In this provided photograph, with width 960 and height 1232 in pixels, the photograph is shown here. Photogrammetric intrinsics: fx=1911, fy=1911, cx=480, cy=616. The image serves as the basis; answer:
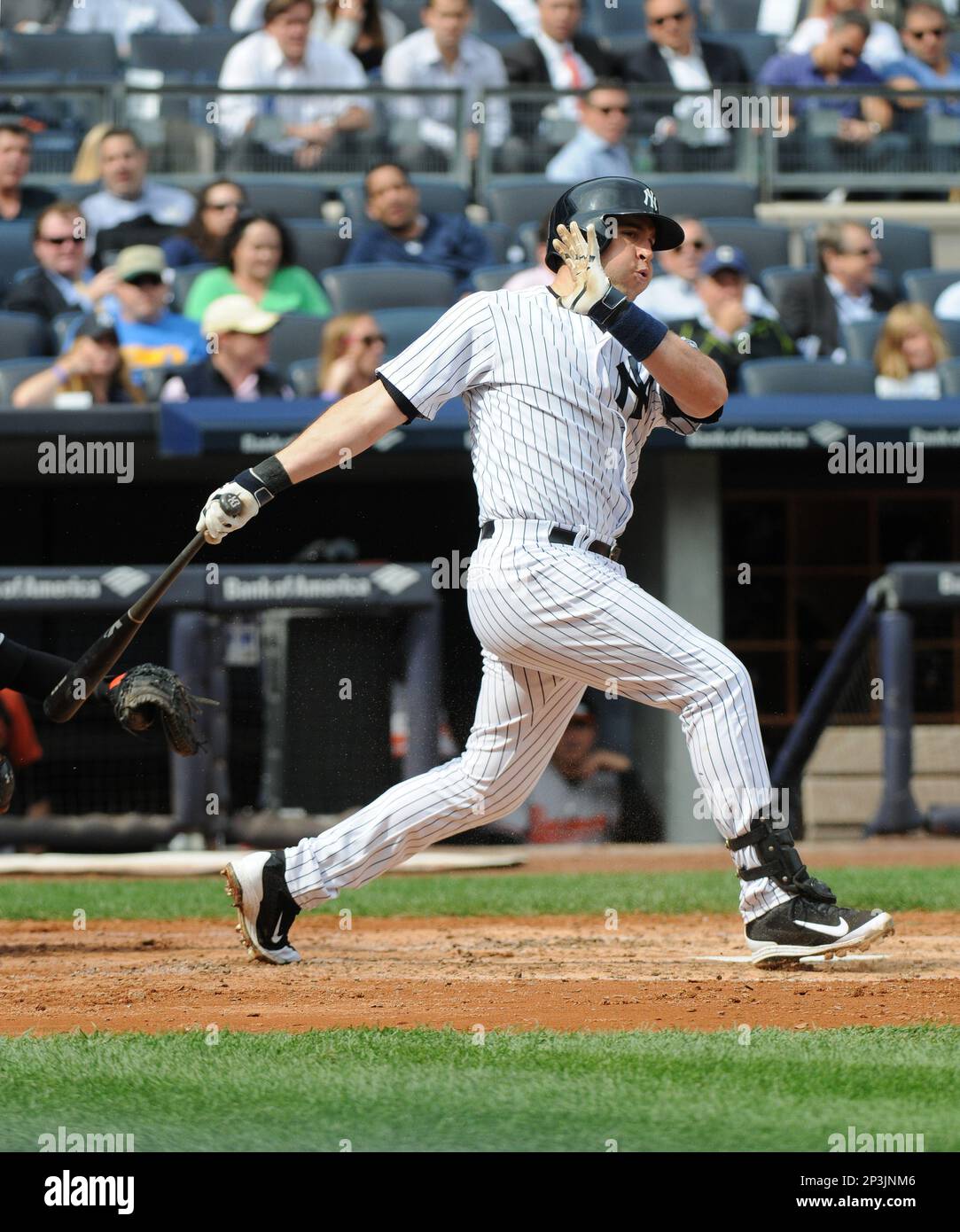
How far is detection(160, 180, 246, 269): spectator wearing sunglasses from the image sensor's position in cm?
959

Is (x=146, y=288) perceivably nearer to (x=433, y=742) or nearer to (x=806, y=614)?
(x=433, y=742)

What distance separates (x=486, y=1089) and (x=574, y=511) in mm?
1494

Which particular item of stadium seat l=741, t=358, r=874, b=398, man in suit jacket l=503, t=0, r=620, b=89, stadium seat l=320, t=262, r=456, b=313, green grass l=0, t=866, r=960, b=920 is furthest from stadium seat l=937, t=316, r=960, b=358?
green grass l=0, t=866, r=960, b=920

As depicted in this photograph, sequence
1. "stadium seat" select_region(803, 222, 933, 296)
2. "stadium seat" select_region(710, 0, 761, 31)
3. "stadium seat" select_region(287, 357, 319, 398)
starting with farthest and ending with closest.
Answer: "stadium seat" select_region(710, 0, 761, 31), "stadium seat" select_region(803, 222, 933, 296), "stadium seat" select_region(287, 357, 319, 398)

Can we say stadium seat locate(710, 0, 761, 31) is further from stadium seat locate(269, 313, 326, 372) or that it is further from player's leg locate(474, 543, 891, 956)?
player's leg locate(474, 543, 891, 956)

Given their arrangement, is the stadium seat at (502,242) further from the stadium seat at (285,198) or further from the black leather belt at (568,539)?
the black leather belt at (568,539)

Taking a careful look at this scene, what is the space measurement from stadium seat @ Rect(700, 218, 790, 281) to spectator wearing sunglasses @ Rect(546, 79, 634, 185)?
0.62 m

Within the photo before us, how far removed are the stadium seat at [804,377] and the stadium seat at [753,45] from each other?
3480 millimetres

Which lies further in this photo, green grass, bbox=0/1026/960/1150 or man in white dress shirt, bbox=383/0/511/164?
man in white dress shirt, bbox=383/0/511/164

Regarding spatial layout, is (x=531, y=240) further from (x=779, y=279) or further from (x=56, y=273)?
(x=56, y=273)

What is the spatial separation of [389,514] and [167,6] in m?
4.29

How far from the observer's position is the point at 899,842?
331 inches

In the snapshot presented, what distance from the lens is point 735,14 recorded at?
13.0 meters

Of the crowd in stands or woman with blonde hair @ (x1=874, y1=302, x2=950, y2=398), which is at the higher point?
the crowd in stands
